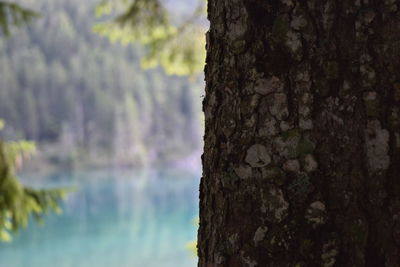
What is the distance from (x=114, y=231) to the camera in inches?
1325

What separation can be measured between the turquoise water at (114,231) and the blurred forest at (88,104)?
58.3 feet

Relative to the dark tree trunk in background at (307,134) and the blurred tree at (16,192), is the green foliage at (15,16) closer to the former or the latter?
the blurred tree at (16,192)

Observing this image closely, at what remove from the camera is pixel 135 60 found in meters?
100

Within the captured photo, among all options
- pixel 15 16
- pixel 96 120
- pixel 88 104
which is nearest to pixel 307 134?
pixel 15 16

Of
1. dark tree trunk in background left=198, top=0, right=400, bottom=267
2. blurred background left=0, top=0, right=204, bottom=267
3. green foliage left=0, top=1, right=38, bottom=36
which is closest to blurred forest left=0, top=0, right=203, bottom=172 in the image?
blurred background left=0, top=0, right=204, bottom=267

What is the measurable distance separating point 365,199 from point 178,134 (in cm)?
8811

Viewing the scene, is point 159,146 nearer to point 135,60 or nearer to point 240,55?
point 135,60

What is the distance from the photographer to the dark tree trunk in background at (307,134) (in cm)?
95

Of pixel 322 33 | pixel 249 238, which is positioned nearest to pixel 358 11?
pixel 322 33

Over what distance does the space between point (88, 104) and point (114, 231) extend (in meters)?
53.0

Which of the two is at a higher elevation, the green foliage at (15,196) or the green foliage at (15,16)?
the green foliage at (15,16)

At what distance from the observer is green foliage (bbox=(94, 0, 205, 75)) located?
225 inches

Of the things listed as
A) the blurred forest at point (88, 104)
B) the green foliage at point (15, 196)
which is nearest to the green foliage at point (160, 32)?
the green foliage at point (15, 196)

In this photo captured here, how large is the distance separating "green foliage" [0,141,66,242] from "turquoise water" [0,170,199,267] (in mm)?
15739
